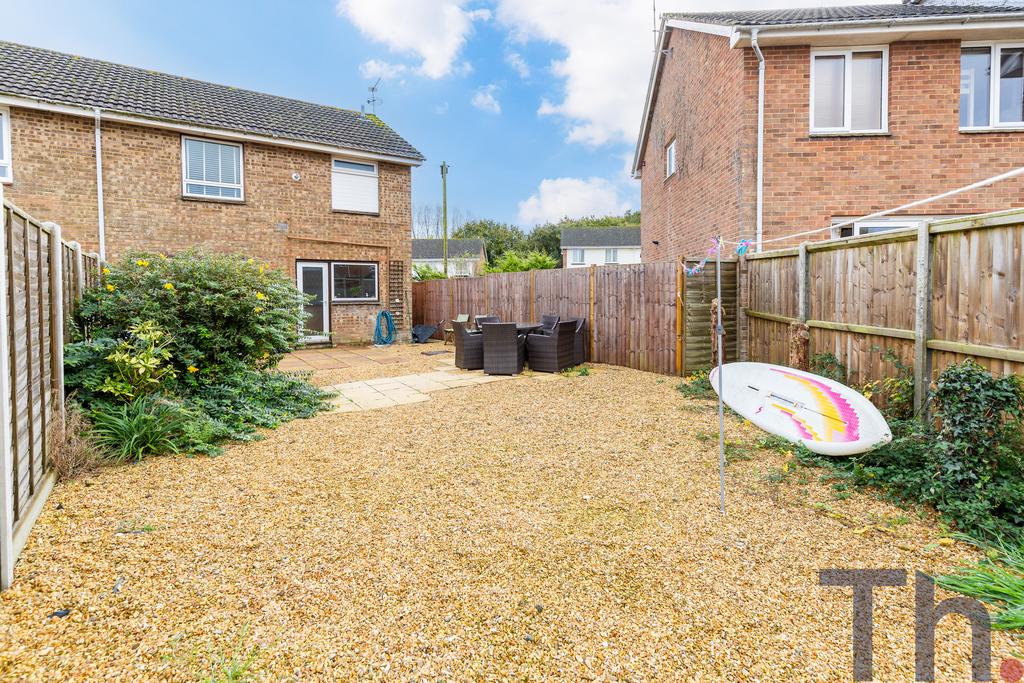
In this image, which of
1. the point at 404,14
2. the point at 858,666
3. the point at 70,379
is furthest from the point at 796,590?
the point at 404,14

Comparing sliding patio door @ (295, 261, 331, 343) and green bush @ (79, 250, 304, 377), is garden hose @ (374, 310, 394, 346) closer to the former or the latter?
sliding patio door @ (295, 261, 331, 343)

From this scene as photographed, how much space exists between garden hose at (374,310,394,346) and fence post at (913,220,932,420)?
1160 centimetres

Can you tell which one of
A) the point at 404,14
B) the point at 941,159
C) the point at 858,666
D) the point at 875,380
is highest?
the point at 404,14

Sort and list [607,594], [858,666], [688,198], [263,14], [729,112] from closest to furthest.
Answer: [858,666], [607,594], [729,112], [688,198], [263,14]

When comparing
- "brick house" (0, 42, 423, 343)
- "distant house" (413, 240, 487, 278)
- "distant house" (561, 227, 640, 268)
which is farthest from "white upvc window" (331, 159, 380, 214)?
"distant house" (561, 227, 640, 268)

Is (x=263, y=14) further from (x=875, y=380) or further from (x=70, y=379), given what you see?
(x=875, y=380)

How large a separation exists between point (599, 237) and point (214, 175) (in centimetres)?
3668

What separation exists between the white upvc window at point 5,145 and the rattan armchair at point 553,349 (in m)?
9.97

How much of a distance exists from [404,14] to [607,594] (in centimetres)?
1567

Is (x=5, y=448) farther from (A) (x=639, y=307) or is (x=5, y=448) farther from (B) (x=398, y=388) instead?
(A) (x=639, y=307)

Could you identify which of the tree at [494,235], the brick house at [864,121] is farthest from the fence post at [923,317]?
the tree at [494,235]

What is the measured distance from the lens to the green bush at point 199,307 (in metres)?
5.22

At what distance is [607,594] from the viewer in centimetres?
235

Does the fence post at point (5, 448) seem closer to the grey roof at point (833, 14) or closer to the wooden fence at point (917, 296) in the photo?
the wooden fence at point (917, 296)
